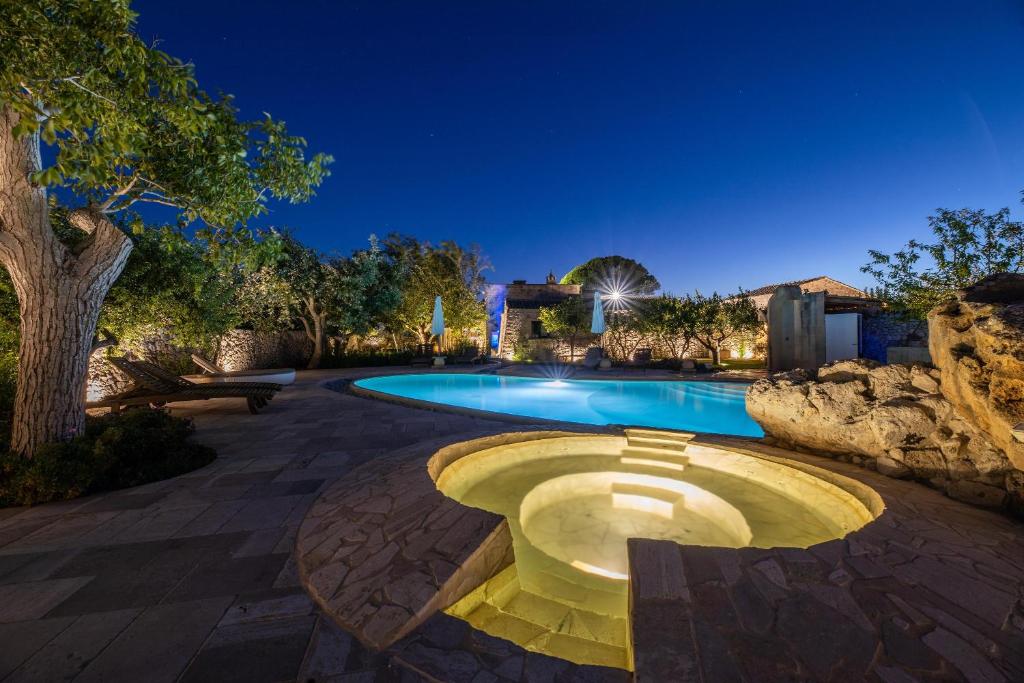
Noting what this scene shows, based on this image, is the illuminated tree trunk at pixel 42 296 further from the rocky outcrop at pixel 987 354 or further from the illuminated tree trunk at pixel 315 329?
the illuminated tree trunk at pixel 315 329

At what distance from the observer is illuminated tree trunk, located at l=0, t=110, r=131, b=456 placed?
3.55 meters

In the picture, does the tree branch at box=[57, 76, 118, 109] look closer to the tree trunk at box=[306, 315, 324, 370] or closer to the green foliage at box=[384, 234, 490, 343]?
the tree trunk at box=[306, 315, 324, 370]

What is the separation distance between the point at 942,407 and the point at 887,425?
0.45 metres

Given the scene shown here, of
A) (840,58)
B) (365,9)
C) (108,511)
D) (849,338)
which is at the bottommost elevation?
(108,511)

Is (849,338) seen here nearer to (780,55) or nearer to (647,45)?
(780,55)

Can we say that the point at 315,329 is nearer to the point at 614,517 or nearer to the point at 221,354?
the point at 221,354

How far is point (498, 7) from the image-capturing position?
1998cm

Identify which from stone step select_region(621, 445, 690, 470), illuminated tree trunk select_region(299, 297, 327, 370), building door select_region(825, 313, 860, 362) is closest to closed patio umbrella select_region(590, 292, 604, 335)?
building door select_region(825, 313, 860, 362)

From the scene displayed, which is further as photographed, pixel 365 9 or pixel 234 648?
pixel 365 9

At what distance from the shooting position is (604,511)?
3.69m

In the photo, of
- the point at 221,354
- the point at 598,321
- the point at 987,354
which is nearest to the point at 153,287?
the point at 221,354

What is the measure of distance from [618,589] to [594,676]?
3.70ft

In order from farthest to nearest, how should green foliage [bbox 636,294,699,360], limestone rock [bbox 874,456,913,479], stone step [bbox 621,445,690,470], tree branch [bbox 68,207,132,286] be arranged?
green foliage [bbox 636,294,699,360] → stone step [bbox 621,445,690,470] → tree branch [bbox 68,207,132,286] → limestone rock [bbox 874,456,913,479]

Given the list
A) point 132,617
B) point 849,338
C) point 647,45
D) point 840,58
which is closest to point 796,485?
point 132,617
